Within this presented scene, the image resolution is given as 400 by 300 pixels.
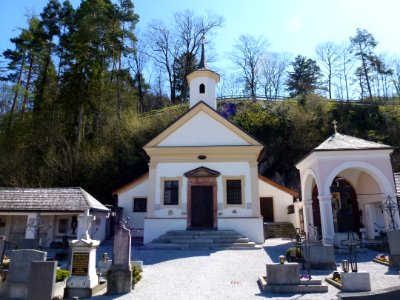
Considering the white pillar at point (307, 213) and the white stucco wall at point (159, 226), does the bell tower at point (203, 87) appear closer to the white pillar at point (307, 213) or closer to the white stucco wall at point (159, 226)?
the white stucco wall at point (159, 226)

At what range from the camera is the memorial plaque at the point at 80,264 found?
28.7 ft

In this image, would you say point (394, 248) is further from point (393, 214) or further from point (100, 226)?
point (100, 226)

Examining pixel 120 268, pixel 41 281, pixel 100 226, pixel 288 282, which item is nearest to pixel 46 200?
pixel 100 226

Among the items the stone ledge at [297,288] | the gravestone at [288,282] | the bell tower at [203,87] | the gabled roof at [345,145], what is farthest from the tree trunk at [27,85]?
the stone ledge at [297,288]

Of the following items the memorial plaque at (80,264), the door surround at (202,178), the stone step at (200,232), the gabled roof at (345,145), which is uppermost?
the gabled roof at (345,145)

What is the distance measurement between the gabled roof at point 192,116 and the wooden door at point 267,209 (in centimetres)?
723

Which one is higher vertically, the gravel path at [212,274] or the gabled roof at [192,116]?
the gabled roof at [192,116]

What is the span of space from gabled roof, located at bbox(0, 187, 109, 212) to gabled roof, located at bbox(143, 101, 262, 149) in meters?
4.75

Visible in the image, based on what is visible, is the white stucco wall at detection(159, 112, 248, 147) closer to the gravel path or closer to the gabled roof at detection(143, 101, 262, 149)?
the gabled roof at detection(143, 101, 262, 149)

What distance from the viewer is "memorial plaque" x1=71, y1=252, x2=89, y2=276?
8734mm

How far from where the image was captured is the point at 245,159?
1998 centimetres

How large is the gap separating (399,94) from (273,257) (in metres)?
36.6

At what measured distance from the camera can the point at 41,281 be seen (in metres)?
7.65

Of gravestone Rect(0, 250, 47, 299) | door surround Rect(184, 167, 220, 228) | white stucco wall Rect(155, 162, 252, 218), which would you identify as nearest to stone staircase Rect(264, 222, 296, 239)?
white stucco wall Rect(155, 162, 252, 218)
